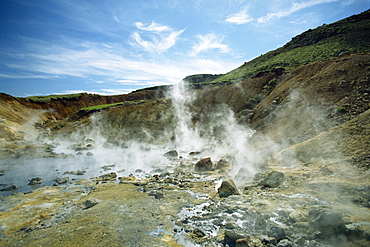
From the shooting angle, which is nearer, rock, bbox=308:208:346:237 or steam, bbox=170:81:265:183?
rock, bbox=308:208:346:237

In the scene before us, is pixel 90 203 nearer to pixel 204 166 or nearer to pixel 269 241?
pixel 269 241

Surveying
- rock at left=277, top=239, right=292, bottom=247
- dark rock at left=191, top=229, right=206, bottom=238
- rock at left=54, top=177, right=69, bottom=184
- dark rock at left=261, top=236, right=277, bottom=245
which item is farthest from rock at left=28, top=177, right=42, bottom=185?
rock at left=277, top=239, right=292, bottom=247

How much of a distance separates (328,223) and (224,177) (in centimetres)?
660

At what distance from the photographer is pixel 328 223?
16.2 ft

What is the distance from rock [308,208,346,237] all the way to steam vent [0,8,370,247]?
0.02 metres

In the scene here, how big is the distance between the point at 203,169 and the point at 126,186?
5113 millimetres

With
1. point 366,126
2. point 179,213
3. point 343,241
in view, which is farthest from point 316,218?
point 366,126

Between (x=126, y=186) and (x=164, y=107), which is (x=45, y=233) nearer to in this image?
(x=126, y=186)

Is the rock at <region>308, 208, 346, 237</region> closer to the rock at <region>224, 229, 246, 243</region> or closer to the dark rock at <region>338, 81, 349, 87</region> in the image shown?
the rock at <region>224, 229, 246, 243</region>

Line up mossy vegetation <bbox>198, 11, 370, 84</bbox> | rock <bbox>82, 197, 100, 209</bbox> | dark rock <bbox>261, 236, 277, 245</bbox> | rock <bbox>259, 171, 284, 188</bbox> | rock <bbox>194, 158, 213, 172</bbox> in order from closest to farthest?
dark rock <bbox>261, 236, 277, 245</bbox>, rock <bbox>82, 197, 100, 209</bbox>, rock <bbox>259, 171, 284, 188</bbox>, rock <bbox>194, 158, 213, 172</bbox>, mossy vegetation <bbox>198, 11, 370, 84</bbox>

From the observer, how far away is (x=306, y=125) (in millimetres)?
13664

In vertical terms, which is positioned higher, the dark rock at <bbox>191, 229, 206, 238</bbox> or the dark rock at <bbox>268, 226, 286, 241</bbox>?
the dark rock at <bbox>268, 226, 286, 241</bbox>

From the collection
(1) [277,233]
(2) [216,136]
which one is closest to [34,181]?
(1) [277,233]

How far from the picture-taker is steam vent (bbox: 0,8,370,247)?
5.66 metres
